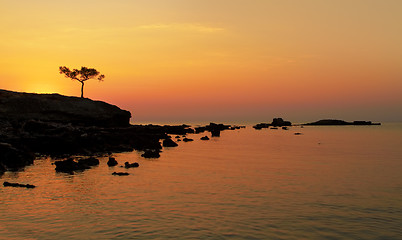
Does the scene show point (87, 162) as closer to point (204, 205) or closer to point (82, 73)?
point (204, 205)

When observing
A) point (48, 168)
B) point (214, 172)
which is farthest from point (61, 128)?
point (214, 172)

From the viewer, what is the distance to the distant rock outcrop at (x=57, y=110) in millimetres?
70688

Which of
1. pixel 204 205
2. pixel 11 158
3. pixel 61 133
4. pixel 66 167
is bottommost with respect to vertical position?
pixel 204 205

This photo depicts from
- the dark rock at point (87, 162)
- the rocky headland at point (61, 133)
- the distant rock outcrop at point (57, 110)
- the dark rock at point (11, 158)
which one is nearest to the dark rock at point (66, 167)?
the rocky headland at point (61, 133)

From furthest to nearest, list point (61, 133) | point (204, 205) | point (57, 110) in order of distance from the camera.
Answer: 1. point (57, 110)
2. point (61, 133)
3. point (204, 205)

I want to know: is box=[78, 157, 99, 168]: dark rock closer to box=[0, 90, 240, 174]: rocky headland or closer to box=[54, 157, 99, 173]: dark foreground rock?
box=[54, 157, 99, 173]: dark foreground rock

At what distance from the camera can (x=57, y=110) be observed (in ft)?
248

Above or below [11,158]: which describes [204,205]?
below

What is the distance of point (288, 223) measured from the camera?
1628 centimetres

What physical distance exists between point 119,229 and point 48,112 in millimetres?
65965

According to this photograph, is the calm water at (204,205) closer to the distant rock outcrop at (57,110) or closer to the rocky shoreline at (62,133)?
the rocky shoreline at (62,133)

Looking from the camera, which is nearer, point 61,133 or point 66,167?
point 66,167

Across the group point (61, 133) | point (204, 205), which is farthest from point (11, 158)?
point (204, 205)

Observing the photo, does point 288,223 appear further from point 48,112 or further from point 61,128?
point 48,112
